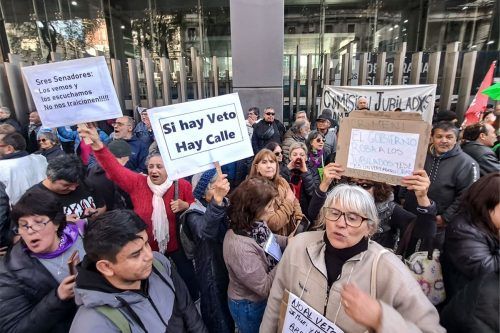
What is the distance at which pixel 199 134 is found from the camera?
7.40 ft

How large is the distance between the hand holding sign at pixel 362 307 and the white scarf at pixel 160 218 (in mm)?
1882

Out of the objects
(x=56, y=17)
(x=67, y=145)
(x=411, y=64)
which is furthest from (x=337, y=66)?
(x=56, y=17)

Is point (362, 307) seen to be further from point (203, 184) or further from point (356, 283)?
point (203, 184)

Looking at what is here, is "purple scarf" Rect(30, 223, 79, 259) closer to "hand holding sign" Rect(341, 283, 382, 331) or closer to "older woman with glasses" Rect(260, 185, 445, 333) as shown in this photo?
"older woman with glasses" Rect(260, 185, 445, 333)

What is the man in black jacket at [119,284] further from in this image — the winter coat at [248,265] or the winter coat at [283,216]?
the winter coat at [283,216]

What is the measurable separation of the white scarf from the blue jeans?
0.92 meters

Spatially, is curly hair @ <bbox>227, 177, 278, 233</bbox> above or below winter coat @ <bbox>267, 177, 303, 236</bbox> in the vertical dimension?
above

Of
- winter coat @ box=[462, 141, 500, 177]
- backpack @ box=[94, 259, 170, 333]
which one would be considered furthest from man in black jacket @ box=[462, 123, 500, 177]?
backpack @ box=[94, 259, 170, 333]

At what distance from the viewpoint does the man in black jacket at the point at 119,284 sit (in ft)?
4.31

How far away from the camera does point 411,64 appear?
714 centimetres

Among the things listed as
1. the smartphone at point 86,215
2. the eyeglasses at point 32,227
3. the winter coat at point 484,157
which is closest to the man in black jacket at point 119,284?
the eyeglasses at point 32,227

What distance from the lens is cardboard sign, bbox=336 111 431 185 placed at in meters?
1.88

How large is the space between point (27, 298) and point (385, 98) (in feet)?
20.7

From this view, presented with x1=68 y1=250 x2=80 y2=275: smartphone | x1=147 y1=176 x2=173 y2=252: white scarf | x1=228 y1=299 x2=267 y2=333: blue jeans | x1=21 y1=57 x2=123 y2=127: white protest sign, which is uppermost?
x1=21 y1=57 x2=123 y2=127: white protest sign
